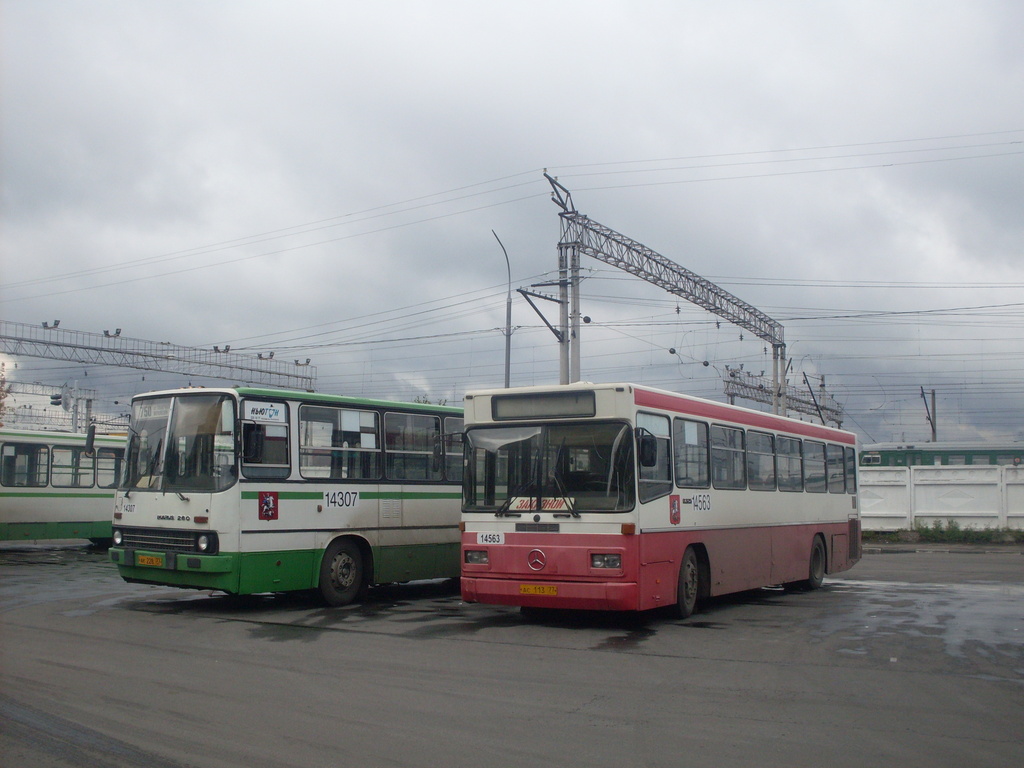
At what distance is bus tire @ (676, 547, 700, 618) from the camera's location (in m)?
12.9

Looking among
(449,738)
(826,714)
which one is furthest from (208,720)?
(826,714)

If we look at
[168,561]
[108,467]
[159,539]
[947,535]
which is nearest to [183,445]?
[159,539]

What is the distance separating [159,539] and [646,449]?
657 cm

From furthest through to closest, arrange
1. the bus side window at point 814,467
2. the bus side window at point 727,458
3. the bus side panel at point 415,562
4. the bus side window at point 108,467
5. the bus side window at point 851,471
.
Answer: the bus side window at point 108,467
the bus side window at point 851,471
the bus side window at point 814,467
the bus side panel at point 415,562
the bus side window at point 727,458

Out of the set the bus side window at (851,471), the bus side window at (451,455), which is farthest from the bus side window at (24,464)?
the bus side window at (851,471)

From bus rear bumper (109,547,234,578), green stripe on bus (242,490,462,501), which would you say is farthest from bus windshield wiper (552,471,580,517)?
bus rear bumper (109,547,234,578)

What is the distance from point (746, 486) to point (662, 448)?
2.93 meters

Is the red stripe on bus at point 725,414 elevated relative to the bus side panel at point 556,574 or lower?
elevated

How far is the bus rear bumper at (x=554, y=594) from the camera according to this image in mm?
11672

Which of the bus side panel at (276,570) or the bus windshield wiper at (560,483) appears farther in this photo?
the bus side panel at (276,570)

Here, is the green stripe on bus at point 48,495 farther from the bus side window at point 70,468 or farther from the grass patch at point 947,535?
the grass patch at point 947,535

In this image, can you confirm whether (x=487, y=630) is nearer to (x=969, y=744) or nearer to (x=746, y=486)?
(x=746, y=486)

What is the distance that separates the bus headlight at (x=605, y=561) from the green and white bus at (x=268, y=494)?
3.55 m

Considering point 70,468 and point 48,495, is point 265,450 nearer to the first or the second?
point 48,495
